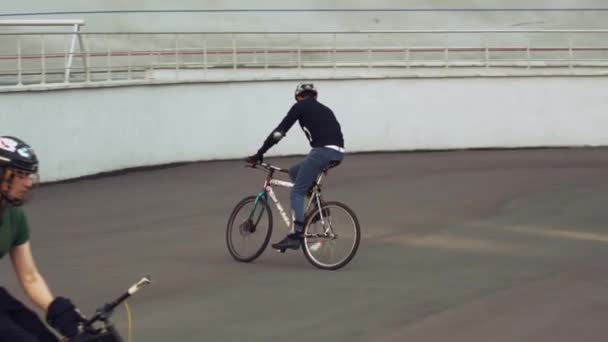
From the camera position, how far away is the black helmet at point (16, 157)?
4598 mm

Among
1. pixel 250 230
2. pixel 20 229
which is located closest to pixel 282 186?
pixel 250 230

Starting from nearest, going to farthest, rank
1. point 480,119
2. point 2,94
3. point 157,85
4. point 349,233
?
1. point 349,233
2. point 2,94
3. point 157,85
4. point 480,119

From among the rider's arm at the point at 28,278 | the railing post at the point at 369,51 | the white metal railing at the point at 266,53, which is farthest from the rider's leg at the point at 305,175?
the railing post at the point at 369,51

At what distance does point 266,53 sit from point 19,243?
2052 centimetres

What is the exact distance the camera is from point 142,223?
15.5 meters

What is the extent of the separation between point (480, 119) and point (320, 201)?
15.8m

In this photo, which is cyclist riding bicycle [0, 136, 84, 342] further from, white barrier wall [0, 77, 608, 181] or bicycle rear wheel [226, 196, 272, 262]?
white barrier wall [0, 77, 608, 181]

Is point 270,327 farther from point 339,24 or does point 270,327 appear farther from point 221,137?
point 339,24

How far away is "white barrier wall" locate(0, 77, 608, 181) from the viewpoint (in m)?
21.4

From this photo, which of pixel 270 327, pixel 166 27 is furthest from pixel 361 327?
pixel 166 27

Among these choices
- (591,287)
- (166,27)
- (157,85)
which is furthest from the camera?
(166,27)

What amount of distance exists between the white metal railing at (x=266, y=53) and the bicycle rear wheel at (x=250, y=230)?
9.05 metres

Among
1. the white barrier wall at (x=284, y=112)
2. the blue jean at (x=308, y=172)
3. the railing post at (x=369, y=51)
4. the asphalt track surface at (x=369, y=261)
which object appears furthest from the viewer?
the railing post at (x=369, y=51)

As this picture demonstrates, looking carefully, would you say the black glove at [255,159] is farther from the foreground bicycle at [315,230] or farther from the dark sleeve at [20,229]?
the dark sleeve at [20,229]
